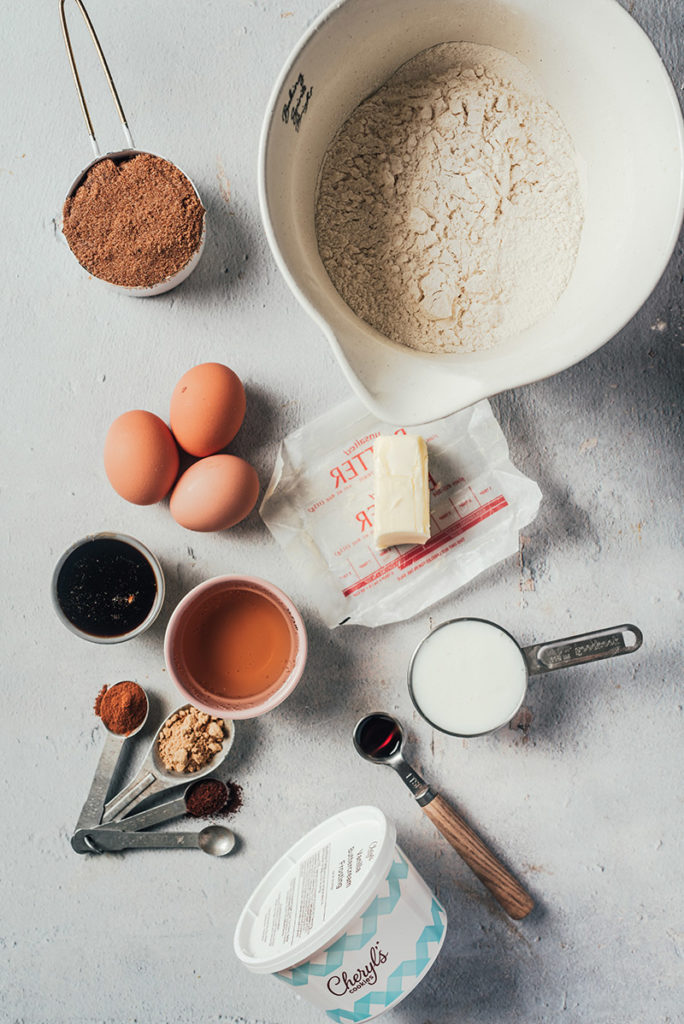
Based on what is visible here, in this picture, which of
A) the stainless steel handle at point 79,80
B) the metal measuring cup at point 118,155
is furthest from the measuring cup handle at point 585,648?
the stainless steel handle at point 79,80

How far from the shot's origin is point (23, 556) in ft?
3.66

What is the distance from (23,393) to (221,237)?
0.39 m

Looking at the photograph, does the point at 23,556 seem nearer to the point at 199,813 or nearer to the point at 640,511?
the point at 199,813

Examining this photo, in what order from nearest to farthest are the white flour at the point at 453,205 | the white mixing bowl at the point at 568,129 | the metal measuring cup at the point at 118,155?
the white mixing bowl at the point at 568,129
the white flour at the point at 453,205
the metal measuring cup at the point at 118,155

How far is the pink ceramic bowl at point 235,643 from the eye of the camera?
3.33ft

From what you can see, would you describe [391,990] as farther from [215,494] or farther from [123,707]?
[215,494]

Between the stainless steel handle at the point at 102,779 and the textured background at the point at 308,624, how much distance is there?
38 mm

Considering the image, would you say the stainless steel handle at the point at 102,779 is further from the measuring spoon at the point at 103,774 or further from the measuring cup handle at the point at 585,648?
the measuring cup handle at the point at 585,648

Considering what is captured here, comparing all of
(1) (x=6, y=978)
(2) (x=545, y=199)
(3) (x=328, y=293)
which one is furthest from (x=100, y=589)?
(2) (x=545, y=199)

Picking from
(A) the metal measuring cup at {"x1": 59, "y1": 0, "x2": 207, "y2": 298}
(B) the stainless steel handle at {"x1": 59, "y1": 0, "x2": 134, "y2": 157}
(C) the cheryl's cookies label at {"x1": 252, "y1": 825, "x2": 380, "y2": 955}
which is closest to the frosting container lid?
(C) the cheryl's cookies label at {"x1": 252, "y1": 825, "x2": 380, "y2": 955}

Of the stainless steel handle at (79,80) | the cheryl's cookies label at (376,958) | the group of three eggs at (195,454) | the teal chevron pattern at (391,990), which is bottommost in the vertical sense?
the teal chevron pattern at (391,990)

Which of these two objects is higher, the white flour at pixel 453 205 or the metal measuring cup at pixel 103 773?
the white flour at pixel 453 205

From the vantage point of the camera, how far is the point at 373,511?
42.9 inches

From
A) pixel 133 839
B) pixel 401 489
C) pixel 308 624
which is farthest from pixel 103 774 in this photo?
pixel 401 489
